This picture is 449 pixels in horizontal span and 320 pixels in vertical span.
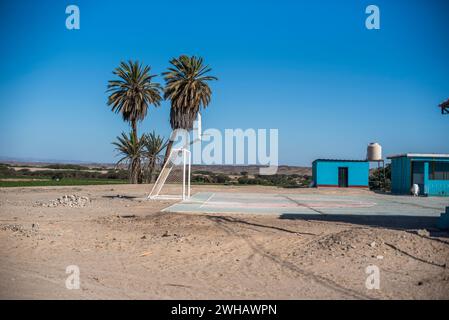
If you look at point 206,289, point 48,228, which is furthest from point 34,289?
point 48,228

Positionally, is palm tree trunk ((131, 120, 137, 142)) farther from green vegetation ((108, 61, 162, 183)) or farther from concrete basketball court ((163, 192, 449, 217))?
concrete basketball court ((163, 192, 449, 217))

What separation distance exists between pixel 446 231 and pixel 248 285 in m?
6.96

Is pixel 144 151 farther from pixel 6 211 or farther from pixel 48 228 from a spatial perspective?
pixel 48 228

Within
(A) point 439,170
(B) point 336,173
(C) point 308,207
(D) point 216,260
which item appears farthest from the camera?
(B) point 336,173

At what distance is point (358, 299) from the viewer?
562cm

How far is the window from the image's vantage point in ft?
96.9

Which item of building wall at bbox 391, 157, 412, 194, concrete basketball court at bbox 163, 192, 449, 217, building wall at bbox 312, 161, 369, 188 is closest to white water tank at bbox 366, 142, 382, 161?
building wall at bbox 312, 161, 369, 188

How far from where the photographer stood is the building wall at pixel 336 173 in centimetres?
3634

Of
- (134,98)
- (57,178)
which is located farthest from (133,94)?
(57,178)

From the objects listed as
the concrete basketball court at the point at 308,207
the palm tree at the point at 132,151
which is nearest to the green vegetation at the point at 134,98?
the palm tree at the point at 132,151

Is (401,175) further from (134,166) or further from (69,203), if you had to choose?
(134,166)

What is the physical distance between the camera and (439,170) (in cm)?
2967

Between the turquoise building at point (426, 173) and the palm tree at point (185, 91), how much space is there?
18.6 meters

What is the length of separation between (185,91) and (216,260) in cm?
3251
